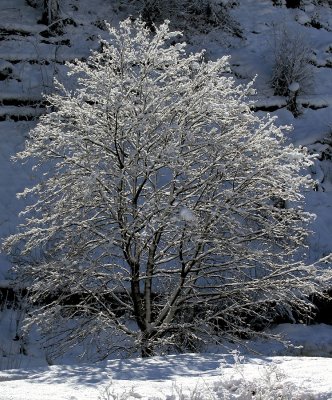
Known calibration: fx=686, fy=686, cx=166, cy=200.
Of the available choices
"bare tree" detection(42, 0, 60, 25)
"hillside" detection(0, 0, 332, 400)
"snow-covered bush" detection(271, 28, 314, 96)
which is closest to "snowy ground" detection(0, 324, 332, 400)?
"hillside" detection(0, 0, 332, 400)

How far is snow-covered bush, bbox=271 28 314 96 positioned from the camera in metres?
16.2

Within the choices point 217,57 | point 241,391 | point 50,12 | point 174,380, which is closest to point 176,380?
point 174,380

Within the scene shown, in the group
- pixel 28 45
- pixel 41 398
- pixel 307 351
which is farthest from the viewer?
pixel 28 45

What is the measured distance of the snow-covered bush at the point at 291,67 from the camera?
16234 mm

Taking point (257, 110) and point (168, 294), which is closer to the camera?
point (168, 294)

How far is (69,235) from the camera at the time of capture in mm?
8570

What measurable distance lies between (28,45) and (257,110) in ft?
18.1

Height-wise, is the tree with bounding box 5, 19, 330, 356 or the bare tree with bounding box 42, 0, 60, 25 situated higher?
the bare tree with bounding box 42, 0, 60, 25

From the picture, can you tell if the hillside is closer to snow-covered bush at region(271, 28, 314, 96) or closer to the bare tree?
snow-covered bush at region(271, 28, 314, 96)

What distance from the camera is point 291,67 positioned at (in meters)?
A: 16.3

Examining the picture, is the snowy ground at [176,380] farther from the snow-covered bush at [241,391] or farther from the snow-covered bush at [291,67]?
the snow-covered bush at [291,67]

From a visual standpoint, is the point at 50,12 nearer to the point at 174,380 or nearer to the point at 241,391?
the point at 174,380

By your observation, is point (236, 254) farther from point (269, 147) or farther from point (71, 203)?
point (71, 203)

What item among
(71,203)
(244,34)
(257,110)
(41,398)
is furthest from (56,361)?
(244,34)
